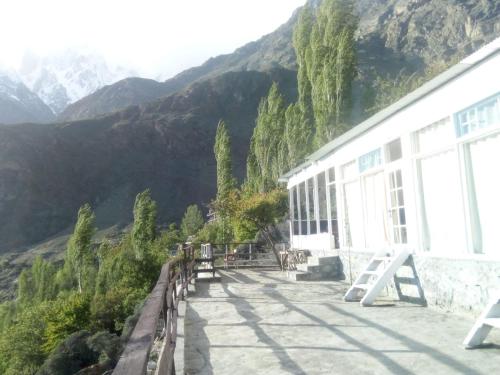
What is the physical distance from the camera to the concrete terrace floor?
416 centimetres

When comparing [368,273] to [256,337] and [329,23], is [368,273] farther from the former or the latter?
[329,23]

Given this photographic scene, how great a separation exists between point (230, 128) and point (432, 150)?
110385mm

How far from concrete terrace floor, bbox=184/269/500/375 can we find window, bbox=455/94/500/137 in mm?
2512

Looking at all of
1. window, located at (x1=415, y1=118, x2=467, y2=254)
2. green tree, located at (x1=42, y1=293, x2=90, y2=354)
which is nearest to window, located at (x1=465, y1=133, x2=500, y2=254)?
window, located at (x1=415, y1=118, x2=467, y2=254)

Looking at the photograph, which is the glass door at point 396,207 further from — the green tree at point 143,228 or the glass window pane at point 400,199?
the green tree at point 143,228

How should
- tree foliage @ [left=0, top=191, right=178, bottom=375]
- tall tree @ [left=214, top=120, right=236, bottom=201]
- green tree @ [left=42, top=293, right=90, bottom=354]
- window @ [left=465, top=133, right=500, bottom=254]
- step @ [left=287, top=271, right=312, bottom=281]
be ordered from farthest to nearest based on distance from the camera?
tall tree @ [left=214, top=120, right=236, bottom=201] → green tree @ [left=42, top=293, right=90, bottom=354] → tree foliage @ [left=0, top=191, right=178, bottom=375] → step @ [left=287, top=271, right=312, bottom=281] → window @ [left=465, top=133, right=500, bottom=254]

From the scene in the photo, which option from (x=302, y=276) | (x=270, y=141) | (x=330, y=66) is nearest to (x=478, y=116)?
(x=302, y=276)

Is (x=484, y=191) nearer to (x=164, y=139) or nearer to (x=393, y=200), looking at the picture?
(x=393, y=200)

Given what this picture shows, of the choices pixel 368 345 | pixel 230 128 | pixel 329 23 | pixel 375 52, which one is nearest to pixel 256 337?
pixel 368 345

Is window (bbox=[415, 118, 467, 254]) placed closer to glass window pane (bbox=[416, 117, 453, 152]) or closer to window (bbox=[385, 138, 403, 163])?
glass window pane (bbox=[416, 117, 453, 152])

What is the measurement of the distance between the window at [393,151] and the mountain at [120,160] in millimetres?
77851

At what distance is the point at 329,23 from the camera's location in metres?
24.8

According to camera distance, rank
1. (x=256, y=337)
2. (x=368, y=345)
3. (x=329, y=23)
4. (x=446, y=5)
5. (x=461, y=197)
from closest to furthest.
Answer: (x=368, y=345) → (x=256, y=337) → (x=461, y=197) → (x=329, y=23) → (x=446, y=5)

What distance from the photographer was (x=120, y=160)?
341 ft
